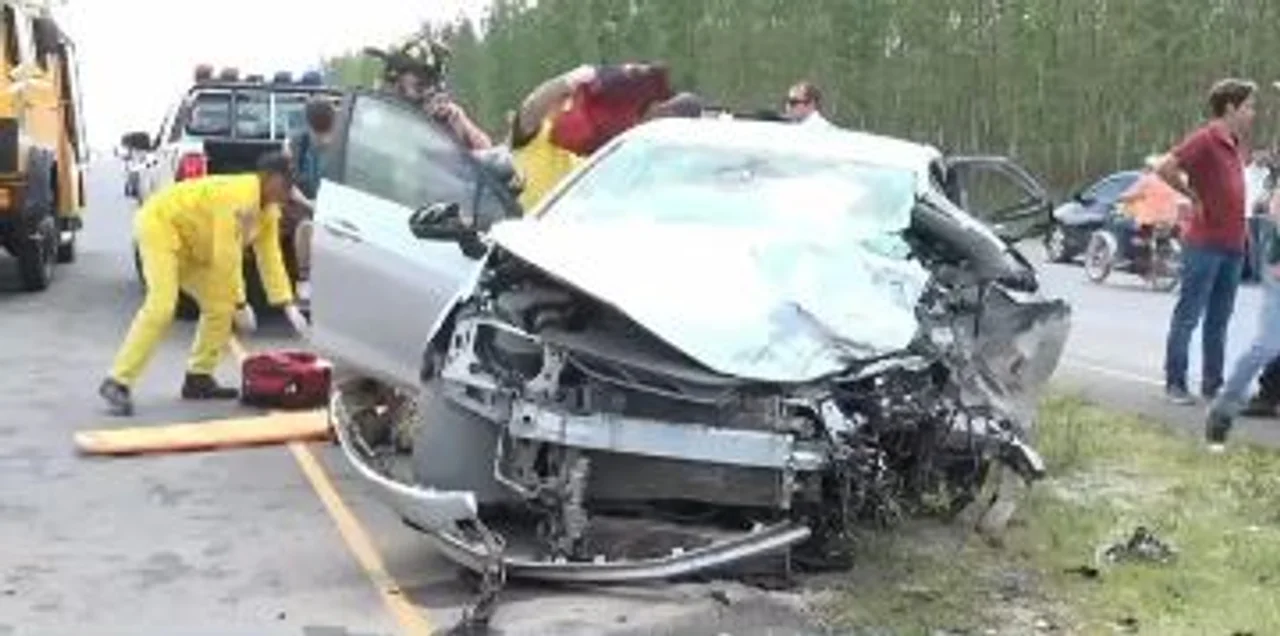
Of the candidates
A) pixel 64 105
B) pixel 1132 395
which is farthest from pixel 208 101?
pixel 1132 395

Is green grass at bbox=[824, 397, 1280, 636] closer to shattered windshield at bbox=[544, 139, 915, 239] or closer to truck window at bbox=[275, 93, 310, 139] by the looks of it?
shattered windshield at bbox=[544, 139, 915, 239]

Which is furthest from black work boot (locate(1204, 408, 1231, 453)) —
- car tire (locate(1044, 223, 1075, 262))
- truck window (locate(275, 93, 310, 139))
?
car tire (locate(1044, 223, 1075, 262))

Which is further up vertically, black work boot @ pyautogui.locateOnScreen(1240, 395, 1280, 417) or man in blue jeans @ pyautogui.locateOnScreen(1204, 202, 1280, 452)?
man in blue jeans @ pyautogui.locateOnScreen(1204, 202, 1280, 452)

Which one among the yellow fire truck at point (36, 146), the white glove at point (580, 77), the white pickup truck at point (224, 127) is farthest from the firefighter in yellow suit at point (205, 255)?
the yellow fire truck at point (36, 146)

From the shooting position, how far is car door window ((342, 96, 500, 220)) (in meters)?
8.52

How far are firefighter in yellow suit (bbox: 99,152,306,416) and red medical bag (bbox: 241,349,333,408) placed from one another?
0.30 meters

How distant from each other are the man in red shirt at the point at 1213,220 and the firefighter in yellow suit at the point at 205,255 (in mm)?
4884

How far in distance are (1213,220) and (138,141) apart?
32.2 ft

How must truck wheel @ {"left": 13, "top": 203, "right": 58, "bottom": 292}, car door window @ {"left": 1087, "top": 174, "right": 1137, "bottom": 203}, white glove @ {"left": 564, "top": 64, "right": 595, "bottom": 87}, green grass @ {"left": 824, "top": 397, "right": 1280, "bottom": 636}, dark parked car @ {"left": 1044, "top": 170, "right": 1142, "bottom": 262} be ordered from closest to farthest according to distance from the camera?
green grass @ {"left": 824, "top": 397, "right": 1280, "bottom": 636}
white glove @ {"left": 564, "top": 64, "right": 595, "bottom": 87}
truck wheel @ {"left": 13, "top": 203, "right": 58, "bottom": 292}
dark parked car @ {"left": 1044, "top": 170, "right": 1142, "bottom": 262}
car door window @ {"left": 1087, "top": 174, "right": 1137, "bottom": 203}

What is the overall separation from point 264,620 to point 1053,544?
10.1 feet

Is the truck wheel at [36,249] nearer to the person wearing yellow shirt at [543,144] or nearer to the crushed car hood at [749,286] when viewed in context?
the person wearing yellow shirt at [543,144]

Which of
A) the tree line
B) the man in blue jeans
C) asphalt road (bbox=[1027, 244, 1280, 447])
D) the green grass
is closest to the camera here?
the green grass

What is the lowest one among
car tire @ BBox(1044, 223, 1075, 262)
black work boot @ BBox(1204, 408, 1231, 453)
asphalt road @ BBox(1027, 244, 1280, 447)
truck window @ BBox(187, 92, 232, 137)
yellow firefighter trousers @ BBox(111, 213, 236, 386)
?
car tire @ BBox(1044, 223, 1075, 262)

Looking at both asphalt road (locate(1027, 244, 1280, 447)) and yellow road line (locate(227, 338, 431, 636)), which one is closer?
yellow road line (locate(227, 338, 431, 636))
